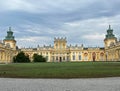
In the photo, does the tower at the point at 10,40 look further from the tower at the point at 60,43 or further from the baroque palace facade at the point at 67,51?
the tower at the point at 60,43

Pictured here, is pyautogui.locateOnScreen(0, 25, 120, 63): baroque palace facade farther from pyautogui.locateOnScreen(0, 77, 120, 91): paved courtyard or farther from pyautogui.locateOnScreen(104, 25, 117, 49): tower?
pyautogui.locateOnScreen(0, 77, 120, 91): paved courtyard

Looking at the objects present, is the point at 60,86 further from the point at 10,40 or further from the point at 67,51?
the point at 67,51

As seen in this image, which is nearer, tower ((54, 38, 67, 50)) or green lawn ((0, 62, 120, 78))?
green lawn ((0, 62, 120, 78))

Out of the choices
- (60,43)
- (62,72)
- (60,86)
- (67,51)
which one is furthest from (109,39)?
(60,86)

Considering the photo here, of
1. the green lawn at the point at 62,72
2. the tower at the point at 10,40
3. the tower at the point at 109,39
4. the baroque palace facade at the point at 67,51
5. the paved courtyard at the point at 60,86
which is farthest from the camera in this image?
the baroque palace facade at the point at 67,51

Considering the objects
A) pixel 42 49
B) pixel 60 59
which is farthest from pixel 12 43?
pixel 60 59

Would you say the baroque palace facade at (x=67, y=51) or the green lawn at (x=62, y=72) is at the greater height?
the baroque palace facade at (x=67, y=51)

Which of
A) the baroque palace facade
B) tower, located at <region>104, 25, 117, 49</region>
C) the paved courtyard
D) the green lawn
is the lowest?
the paved courtyard

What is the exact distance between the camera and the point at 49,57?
436ft

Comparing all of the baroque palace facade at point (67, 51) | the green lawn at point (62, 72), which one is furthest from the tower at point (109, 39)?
the green lawn at point (62, 72)

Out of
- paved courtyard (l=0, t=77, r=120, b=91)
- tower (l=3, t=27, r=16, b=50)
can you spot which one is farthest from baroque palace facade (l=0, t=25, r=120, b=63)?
paved courtyard (l=0, t=77, r=120, b=91)

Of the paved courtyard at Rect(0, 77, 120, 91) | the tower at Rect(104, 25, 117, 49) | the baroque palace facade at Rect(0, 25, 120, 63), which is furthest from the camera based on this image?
the baroque palace facade at Rect(0, 25, 120, 63)

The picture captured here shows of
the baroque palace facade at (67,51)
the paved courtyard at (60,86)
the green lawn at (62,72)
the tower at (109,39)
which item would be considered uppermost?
the tower at (109,39)

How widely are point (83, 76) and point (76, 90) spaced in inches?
333
